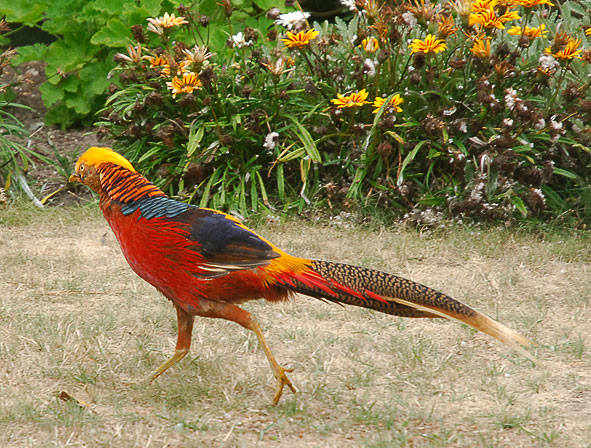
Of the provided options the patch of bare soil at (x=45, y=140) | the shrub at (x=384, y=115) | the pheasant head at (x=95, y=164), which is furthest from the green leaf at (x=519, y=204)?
the patch of bare soil at (x=45, y=140)

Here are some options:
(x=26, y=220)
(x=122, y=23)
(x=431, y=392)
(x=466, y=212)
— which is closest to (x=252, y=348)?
(x=431, y=392)

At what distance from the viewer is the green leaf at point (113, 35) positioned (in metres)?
5.95

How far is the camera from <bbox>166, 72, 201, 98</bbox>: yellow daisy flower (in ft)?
16.1

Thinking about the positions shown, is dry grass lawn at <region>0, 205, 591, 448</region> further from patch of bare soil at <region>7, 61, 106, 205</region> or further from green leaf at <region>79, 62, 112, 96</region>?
green leaf at <region>79, 62, 112, 96</region>

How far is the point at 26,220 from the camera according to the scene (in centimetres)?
516

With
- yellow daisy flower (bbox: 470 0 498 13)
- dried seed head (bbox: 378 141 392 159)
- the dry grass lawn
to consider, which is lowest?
the dry grass lawn

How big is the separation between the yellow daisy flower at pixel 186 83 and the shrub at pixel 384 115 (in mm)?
11

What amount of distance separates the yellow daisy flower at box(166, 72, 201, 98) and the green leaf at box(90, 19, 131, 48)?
119cm

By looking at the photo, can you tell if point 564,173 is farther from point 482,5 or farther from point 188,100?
point 188,100

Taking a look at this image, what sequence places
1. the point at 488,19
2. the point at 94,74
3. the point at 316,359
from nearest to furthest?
the point at 316,359 → the point at 488,19 → the point at 94,74

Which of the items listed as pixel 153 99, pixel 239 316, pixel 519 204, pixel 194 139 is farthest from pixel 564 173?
pixel 239 316

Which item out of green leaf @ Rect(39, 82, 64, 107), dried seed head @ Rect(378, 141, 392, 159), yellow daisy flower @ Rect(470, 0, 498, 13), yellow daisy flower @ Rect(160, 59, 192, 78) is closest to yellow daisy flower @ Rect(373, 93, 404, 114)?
dried seed head @ Rect(378, 141, 392, 159)

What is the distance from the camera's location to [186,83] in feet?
16.1

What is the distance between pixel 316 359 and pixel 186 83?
2207 millimetres
